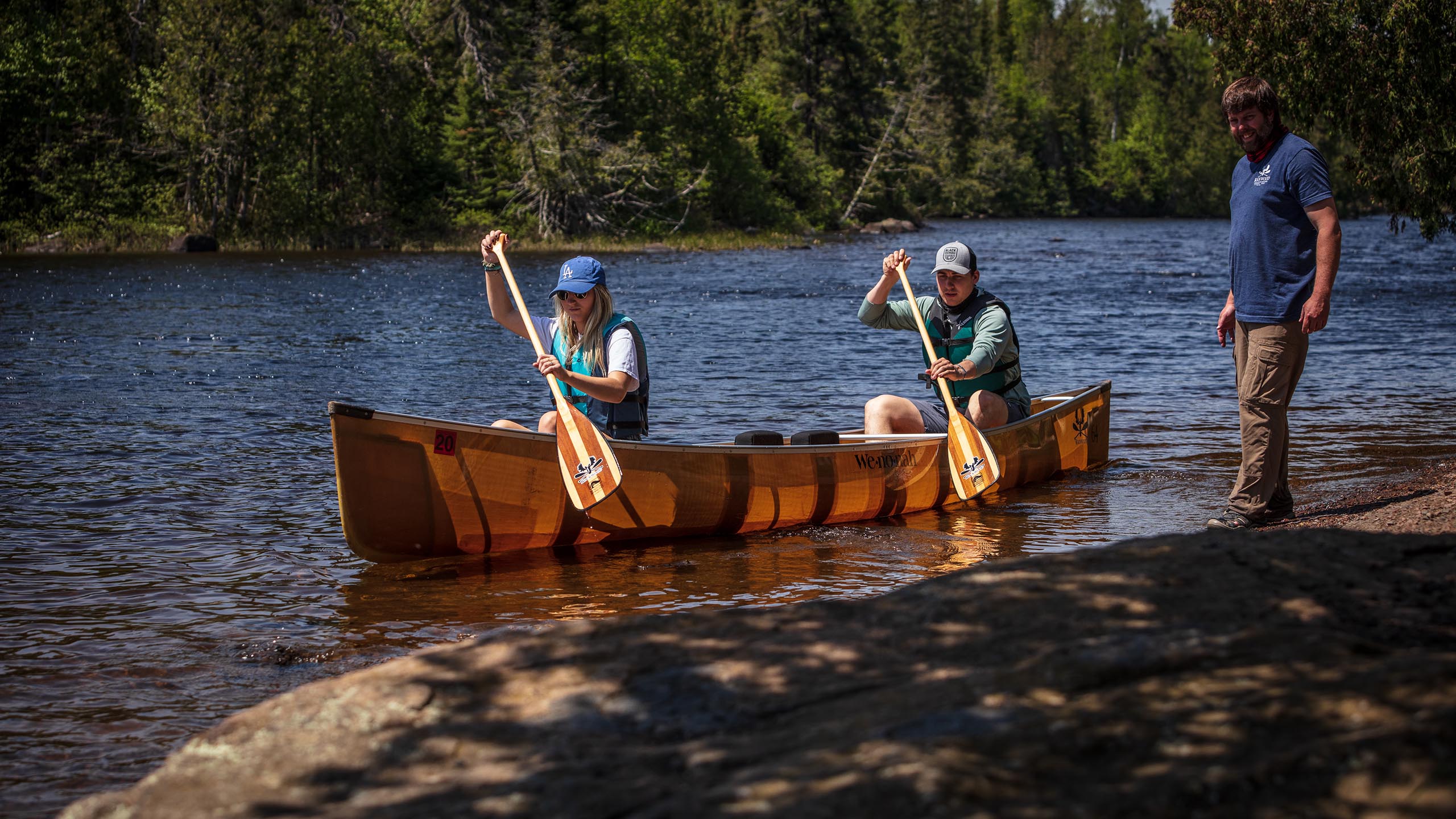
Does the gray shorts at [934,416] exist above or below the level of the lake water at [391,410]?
above

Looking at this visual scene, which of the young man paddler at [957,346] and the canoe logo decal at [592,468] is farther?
the young man paddler at [957,346]

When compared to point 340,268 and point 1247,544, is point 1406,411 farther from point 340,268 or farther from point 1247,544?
point 340,268

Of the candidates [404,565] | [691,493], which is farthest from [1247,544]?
[404,565]

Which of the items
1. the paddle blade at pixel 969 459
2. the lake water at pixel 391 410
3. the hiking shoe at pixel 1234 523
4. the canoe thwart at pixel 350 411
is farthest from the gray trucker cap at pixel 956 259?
the canoe thwart at pixel 350 411

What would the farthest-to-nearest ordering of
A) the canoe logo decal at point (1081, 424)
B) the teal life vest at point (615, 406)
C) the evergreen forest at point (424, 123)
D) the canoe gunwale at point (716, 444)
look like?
the evergreen forest at point (424, 123)
the canoe logo decal at point (1081, 424)
the teal life vest at point (615, 406)
the canoe gunwale at point (716, 444)

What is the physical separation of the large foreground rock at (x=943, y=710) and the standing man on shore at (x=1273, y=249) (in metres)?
2.37

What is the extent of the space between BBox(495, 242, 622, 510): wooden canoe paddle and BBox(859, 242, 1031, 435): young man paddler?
1994 millimetres

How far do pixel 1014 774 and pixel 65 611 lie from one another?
4.70 m

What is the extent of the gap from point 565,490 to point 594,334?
32.2 inches

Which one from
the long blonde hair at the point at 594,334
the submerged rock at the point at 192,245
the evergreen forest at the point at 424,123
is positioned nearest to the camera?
the long blonde hair at the point at 594,334

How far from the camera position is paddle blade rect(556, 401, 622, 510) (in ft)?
20.3

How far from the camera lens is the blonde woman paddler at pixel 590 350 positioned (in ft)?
20.9

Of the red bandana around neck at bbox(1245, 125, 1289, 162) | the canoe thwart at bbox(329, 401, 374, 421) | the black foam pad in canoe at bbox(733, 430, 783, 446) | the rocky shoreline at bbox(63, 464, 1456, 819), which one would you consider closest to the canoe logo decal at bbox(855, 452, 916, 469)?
the black foam pad in canoe at bbox(733, 430, 783, 446)

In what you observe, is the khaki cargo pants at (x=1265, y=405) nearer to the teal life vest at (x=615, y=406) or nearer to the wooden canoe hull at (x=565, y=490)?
the wooden canoe hull at (x=565, y=490)
